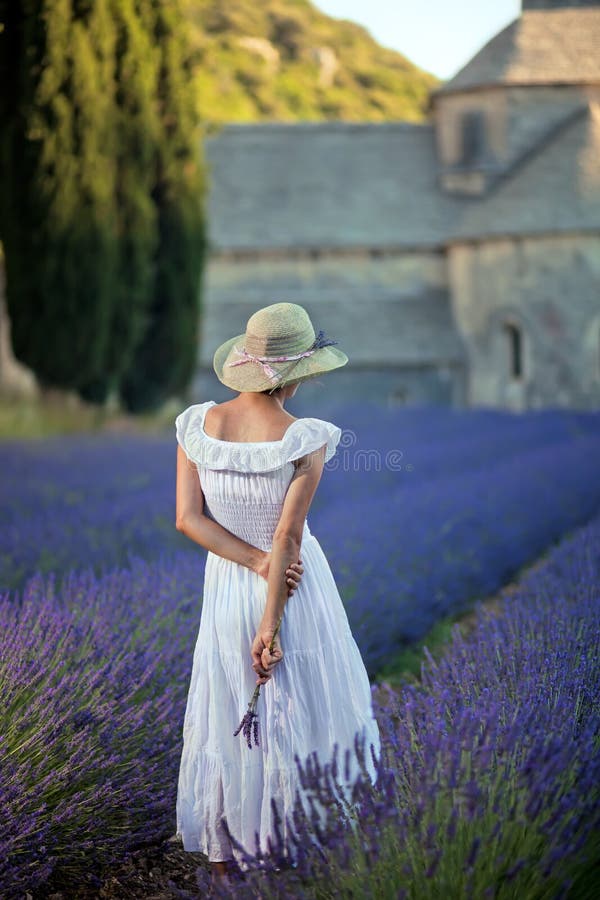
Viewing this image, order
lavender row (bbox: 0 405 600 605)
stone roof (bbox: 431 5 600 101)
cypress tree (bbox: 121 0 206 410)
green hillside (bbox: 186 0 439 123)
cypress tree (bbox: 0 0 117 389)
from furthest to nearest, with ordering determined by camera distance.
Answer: green hillside (bbox: 186 0 439 123)
stone roof (bbox: 431 5 600 101)
cypress tree (bbox: 121 0 206 410)
cypress tree (bbox: 0 0 117 389)
lavender row (bbox: 0 405 600 605)

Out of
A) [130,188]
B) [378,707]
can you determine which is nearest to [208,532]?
[378,707]

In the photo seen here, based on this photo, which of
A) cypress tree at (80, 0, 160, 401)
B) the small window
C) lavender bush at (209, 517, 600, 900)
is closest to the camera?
lavender bush at (209, 517, 600, 900)

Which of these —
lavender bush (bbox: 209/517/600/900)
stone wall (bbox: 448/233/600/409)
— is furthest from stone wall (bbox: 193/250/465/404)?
lavender bush (bbox: 209/517/600/900)

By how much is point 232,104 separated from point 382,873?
157 feet

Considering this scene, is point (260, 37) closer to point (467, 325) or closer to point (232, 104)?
point (232, 104)

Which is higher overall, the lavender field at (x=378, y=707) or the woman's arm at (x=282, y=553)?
the woman's arm at (x=282, y=553)

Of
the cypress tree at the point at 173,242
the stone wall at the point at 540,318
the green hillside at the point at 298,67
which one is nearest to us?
the cypress tree at the point at 173,242

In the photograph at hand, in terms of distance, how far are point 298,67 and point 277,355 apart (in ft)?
174

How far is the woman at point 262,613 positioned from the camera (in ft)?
9.30

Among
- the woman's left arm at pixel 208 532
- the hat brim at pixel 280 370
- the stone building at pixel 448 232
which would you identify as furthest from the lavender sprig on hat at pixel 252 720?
the stone building at pixel 448 232

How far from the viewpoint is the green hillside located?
48.8 meters

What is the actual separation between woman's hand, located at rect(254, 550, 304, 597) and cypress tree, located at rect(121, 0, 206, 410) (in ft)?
44.3

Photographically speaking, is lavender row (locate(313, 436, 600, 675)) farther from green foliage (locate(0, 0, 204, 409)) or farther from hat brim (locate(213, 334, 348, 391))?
green foliage (locate(0, 0, 204, 409))

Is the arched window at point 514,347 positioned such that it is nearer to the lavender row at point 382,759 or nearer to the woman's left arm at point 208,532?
the lavender row at point 382,759
